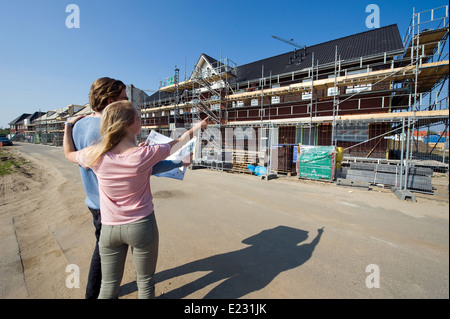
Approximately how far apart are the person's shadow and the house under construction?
21.6ft

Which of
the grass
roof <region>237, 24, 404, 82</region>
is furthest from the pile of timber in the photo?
the grass

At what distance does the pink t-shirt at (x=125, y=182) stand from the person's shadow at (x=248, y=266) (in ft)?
4.23

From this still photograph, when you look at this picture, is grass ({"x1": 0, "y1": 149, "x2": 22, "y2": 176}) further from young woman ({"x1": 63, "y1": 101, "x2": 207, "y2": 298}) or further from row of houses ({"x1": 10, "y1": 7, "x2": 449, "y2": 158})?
young woman ({"x1": 63, "y1": 101, "x2": 207, "y2": 298})

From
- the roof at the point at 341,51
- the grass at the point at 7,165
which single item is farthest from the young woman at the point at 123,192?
the roof at the point at 341,51

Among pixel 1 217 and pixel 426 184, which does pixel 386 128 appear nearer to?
pixel 426 184

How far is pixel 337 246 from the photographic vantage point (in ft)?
11.1

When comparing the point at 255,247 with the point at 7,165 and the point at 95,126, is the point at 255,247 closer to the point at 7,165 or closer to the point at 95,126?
the point at 95,126

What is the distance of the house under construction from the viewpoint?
36.1 ft

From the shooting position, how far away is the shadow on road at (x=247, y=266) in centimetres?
238

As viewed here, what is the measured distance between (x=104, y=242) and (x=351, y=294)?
8.51 feet

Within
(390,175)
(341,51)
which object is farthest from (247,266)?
(341,51)

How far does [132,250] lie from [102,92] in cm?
144

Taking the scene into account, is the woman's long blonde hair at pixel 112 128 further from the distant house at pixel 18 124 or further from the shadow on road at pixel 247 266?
the distant house at pixel 18 124
